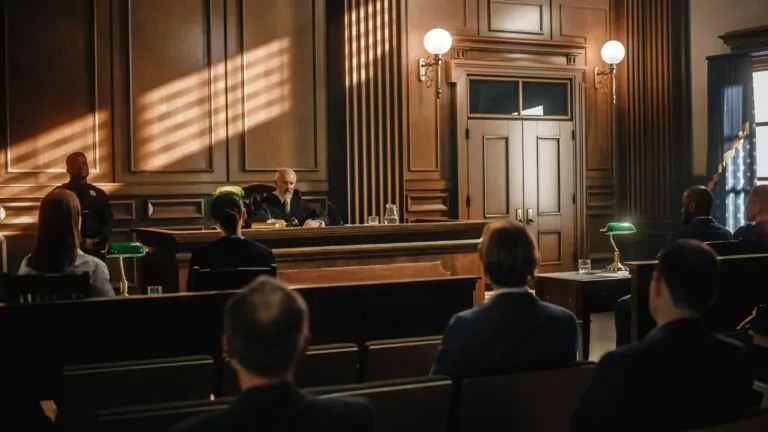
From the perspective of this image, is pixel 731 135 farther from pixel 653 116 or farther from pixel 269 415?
pixel 269 415

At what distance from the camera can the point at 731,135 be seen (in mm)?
8461

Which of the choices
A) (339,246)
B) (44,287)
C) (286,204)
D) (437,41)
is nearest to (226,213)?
(44,287)

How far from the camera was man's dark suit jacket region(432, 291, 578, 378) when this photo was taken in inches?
97.2

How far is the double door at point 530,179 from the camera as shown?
8.77 metres

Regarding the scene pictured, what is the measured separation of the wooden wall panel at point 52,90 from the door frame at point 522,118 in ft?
10.9

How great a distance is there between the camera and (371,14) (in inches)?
324

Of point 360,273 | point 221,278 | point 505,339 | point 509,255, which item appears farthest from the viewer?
point 360,273

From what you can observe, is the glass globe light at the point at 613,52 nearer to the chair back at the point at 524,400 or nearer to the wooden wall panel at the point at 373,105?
the wooden wall panel at the point at 373,105

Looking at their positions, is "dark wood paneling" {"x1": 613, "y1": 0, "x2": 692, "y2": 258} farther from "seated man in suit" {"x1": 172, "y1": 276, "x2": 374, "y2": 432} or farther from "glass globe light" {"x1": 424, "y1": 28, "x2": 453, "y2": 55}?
"seated man in suit" {"x1": 172, "y1": 276, "x2": 374, "y2": 432}

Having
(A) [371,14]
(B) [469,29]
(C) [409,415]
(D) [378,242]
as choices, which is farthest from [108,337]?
(B) [469,29]

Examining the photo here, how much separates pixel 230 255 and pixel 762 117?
6.24 meters

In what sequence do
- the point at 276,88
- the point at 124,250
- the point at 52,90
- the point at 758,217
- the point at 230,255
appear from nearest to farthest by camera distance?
the point at 230,255 < the point at 124,250 < the point at 758,217 < the point at 52,90 < the point at 276,88

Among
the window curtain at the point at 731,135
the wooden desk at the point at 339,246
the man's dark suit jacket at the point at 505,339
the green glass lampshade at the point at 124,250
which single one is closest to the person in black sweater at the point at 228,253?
the green glass lampshade at the point at 124,250

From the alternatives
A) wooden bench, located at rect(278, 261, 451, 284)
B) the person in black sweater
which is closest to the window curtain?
wooden bench, located at rect(278, 261, 451, 284)
